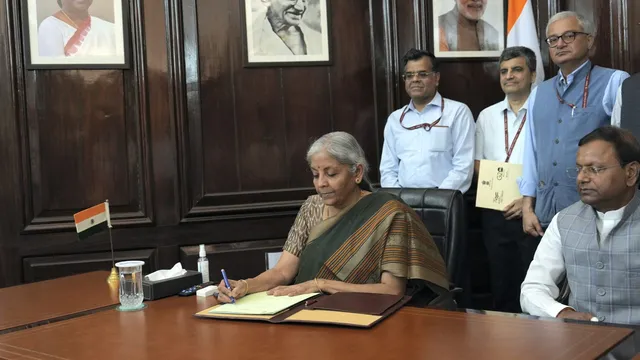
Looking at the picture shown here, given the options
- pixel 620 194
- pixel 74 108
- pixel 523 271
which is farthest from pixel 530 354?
pixel 74 108

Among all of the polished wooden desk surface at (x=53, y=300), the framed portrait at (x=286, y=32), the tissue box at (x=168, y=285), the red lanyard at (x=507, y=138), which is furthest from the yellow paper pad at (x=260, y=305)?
the framed portrait at (x=286, y=32)

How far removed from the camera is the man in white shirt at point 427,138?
3.66 metres

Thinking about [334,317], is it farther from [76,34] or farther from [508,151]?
[76,34]

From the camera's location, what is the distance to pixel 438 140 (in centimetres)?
367

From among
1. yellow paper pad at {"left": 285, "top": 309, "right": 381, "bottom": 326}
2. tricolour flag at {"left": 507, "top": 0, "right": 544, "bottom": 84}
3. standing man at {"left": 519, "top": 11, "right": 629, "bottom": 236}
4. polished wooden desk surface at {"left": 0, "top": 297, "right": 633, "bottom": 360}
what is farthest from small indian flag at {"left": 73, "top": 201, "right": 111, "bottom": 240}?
tricolour flag at {"left": 507, "top": 0, "right": 544, "bottom": 84}

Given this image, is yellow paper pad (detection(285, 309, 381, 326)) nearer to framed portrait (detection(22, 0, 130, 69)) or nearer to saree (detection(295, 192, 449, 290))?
saree (detection(295, 192, 449, 290))

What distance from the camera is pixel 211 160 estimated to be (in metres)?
3.98

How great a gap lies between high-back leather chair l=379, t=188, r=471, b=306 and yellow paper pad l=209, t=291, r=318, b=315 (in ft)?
3.08

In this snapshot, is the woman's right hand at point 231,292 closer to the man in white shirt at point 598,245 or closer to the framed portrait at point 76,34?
the man in white shirt at point 598,245

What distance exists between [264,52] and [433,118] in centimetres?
106

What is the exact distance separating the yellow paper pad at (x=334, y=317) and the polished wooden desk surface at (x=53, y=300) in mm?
724

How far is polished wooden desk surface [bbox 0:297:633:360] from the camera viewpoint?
5.03 feet

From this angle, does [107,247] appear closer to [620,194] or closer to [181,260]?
[181,260]

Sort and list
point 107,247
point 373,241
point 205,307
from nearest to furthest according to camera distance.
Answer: point 205,307
point 373,241
point 107,247
